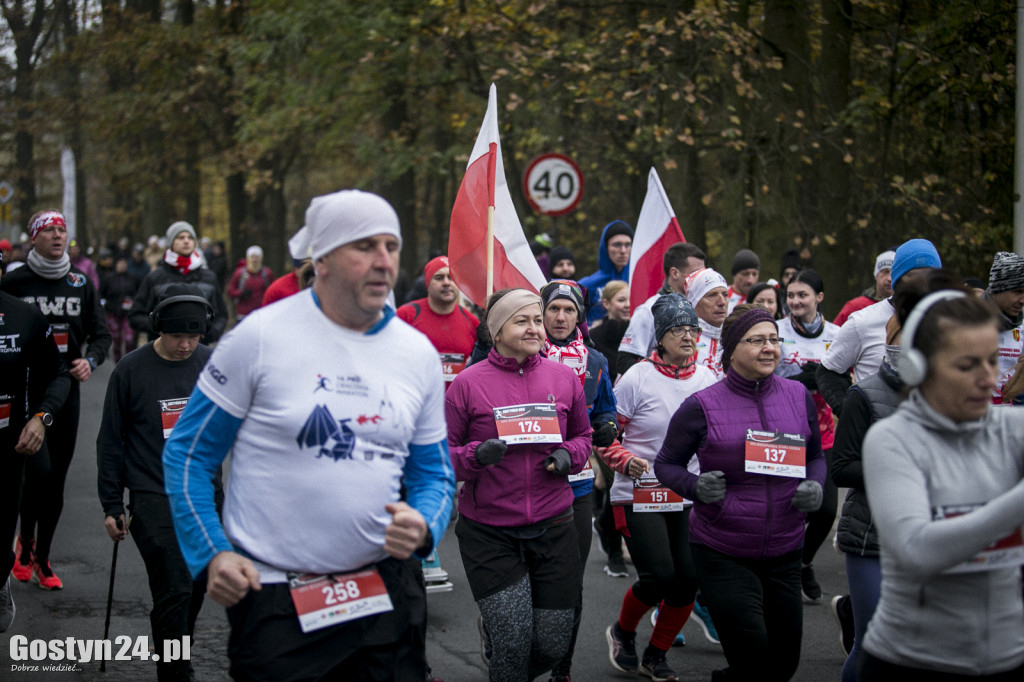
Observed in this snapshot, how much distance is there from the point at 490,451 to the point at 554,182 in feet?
29.0

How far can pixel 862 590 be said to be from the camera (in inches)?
182

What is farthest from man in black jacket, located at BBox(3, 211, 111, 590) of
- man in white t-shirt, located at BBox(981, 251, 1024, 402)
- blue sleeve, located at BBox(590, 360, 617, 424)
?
man in white t-shirt, located at BBox(981, 251, 1024, 402)

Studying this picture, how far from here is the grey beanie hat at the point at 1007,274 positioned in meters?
5.99

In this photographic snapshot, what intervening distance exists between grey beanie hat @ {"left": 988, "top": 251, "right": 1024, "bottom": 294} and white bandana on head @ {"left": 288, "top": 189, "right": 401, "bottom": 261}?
3935mm

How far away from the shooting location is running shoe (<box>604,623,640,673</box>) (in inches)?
244

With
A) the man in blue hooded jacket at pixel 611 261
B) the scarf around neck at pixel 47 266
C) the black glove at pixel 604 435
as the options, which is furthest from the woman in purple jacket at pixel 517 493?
the man in blue hooded jacket at pixel 611 261

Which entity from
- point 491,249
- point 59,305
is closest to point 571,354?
point 491,249

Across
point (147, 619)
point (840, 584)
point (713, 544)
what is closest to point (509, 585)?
point (713, 544)

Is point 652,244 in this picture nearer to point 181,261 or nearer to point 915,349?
point 181,261

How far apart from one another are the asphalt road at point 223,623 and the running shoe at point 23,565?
3.5 inches

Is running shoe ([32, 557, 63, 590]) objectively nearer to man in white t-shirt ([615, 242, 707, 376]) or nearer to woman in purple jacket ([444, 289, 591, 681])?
woman in purple jacket ([444, 289, 591, 681])

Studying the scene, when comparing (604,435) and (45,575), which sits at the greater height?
(604,435)

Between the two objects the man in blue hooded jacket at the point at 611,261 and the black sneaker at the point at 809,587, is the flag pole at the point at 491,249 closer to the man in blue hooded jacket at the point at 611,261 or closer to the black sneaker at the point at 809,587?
the black sneaker at the point at 809,587

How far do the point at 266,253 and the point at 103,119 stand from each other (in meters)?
5.47
